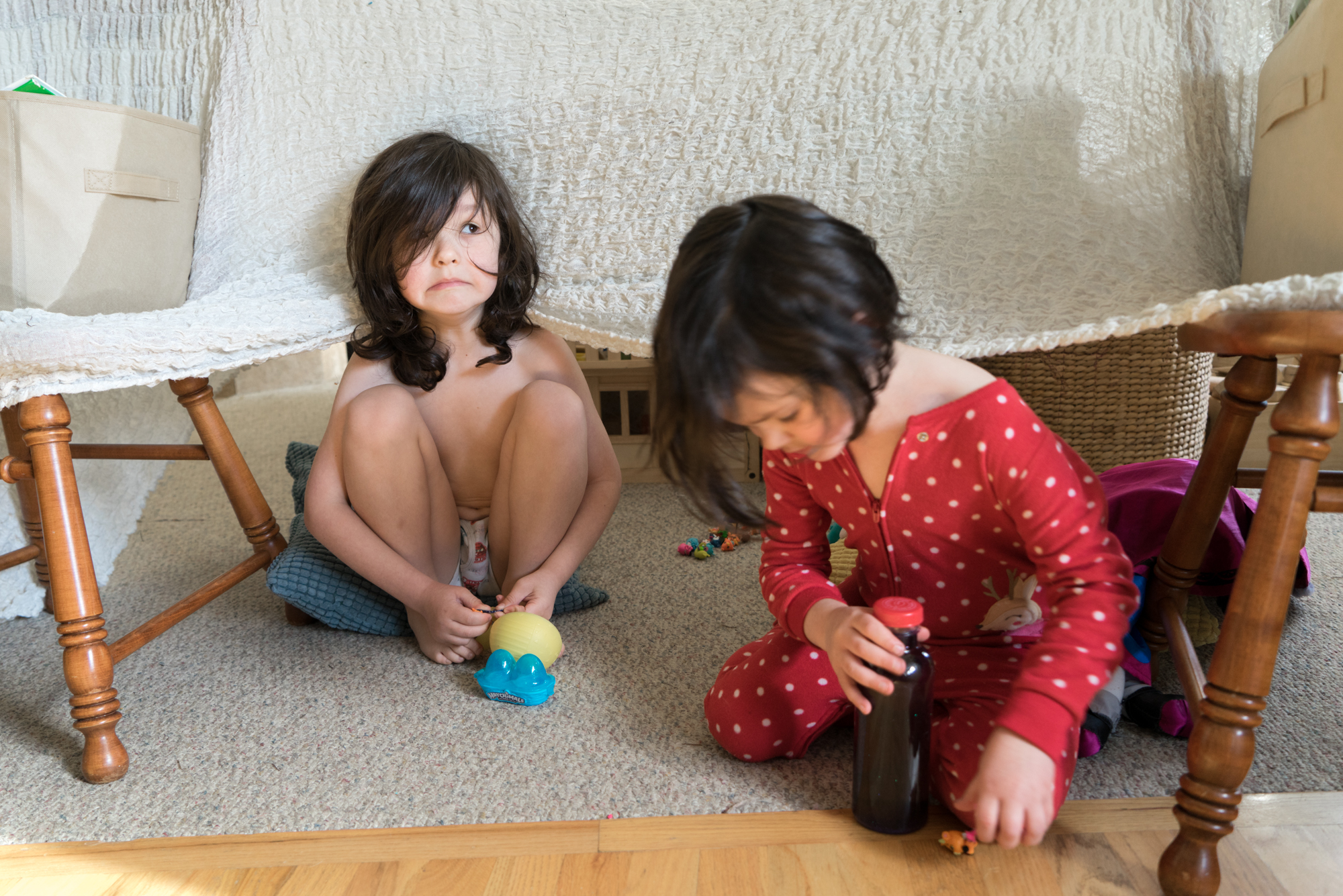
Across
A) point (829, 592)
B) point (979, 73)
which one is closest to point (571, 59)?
point (979, 73)

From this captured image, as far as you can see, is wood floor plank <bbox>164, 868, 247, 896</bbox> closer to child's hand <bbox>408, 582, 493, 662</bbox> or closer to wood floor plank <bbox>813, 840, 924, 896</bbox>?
child's hand <bbox>408, 582, 493, 662</bbox>

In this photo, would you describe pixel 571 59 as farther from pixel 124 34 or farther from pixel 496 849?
pixel 496 849

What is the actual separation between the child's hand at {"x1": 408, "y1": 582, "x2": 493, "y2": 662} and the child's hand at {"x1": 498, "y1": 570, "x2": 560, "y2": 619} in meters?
0.03

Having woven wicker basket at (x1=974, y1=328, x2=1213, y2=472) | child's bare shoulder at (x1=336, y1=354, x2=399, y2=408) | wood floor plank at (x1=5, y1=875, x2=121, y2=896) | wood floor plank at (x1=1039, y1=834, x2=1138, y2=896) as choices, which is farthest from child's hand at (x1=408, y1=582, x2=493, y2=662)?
woven wicker basket at (x1=974, y1=328, x2=1213, y2=472)

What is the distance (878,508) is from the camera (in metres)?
0.70

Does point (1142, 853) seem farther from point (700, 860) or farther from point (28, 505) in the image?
point (28, 505)

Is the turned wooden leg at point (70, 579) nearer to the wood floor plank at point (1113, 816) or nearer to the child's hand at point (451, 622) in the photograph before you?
the child's hand at point (451, 622)

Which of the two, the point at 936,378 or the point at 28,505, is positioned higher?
the point at 936,378

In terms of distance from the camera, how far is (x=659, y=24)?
100 cm

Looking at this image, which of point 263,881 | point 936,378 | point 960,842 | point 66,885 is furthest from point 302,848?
point 936,378

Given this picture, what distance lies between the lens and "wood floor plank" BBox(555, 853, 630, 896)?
63cm

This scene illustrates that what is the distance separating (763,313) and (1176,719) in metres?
0.53

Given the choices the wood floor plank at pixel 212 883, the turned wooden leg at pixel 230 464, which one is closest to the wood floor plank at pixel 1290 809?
the wood floor plank at pixel 212 883

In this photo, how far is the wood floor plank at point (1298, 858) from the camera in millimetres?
601
